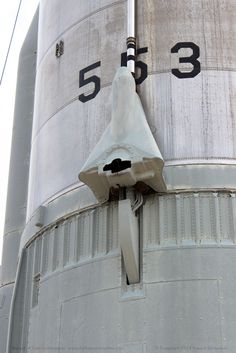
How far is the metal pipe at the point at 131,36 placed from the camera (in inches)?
458

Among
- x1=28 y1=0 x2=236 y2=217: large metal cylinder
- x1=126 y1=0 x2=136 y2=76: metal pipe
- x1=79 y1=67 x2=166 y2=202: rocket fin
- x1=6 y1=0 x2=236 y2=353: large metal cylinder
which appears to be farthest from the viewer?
x1=126 y1=0 x2=136 y2=76: metal pipe

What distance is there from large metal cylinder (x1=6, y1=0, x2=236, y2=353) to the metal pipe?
15cm

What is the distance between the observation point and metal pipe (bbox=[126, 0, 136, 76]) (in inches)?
458

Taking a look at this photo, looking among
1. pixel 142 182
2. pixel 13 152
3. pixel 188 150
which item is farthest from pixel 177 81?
pixel 13 152

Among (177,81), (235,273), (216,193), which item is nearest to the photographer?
(235,273)

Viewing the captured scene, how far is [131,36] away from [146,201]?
130 inches

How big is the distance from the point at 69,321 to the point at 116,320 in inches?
42.1

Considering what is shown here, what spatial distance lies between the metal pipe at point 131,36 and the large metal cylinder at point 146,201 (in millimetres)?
152

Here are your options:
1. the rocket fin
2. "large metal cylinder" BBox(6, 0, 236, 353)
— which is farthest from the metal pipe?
the rocket fin

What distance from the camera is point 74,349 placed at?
404 inches

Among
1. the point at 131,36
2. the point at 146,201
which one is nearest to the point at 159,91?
the point at 131,36

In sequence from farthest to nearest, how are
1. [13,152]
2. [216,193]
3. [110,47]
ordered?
[13,152], [110,47], [216,193]

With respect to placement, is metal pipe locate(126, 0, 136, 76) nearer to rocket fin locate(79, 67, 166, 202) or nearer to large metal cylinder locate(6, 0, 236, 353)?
large metal cylinder locate(6, 0, 236, 353)

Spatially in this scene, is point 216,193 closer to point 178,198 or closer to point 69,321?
point 178,198
